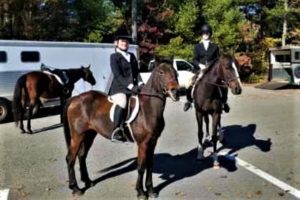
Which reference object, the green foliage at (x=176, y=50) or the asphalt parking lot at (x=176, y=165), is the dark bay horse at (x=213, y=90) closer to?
the asphalt parking lot at (x=176, y=165)

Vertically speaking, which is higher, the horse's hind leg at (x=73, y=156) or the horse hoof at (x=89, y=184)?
the horse's hind leg at (x=73, y=156)

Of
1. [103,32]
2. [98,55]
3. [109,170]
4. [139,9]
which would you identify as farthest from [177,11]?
[109,170]

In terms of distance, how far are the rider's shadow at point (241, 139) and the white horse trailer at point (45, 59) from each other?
641cm

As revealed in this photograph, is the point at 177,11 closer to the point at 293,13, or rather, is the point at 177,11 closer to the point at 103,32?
the point at 103,32

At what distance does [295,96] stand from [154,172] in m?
14.8

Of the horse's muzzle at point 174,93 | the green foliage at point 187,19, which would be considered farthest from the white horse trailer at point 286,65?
the horse's muzzle at point 174,93

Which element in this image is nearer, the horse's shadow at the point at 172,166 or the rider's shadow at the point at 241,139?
the horse's shadow at the point at 172,166

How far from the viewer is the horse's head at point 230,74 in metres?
7.65

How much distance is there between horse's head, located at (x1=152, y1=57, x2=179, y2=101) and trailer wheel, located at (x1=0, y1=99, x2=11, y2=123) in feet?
32.8

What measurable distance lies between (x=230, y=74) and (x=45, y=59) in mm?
10363

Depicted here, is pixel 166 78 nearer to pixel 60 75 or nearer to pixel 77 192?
pixel 77 192

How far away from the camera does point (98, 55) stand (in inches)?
722

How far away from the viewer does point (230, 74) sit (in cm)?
780

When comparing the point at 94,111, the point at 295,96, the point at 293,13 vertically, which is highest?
the point at 293,13
